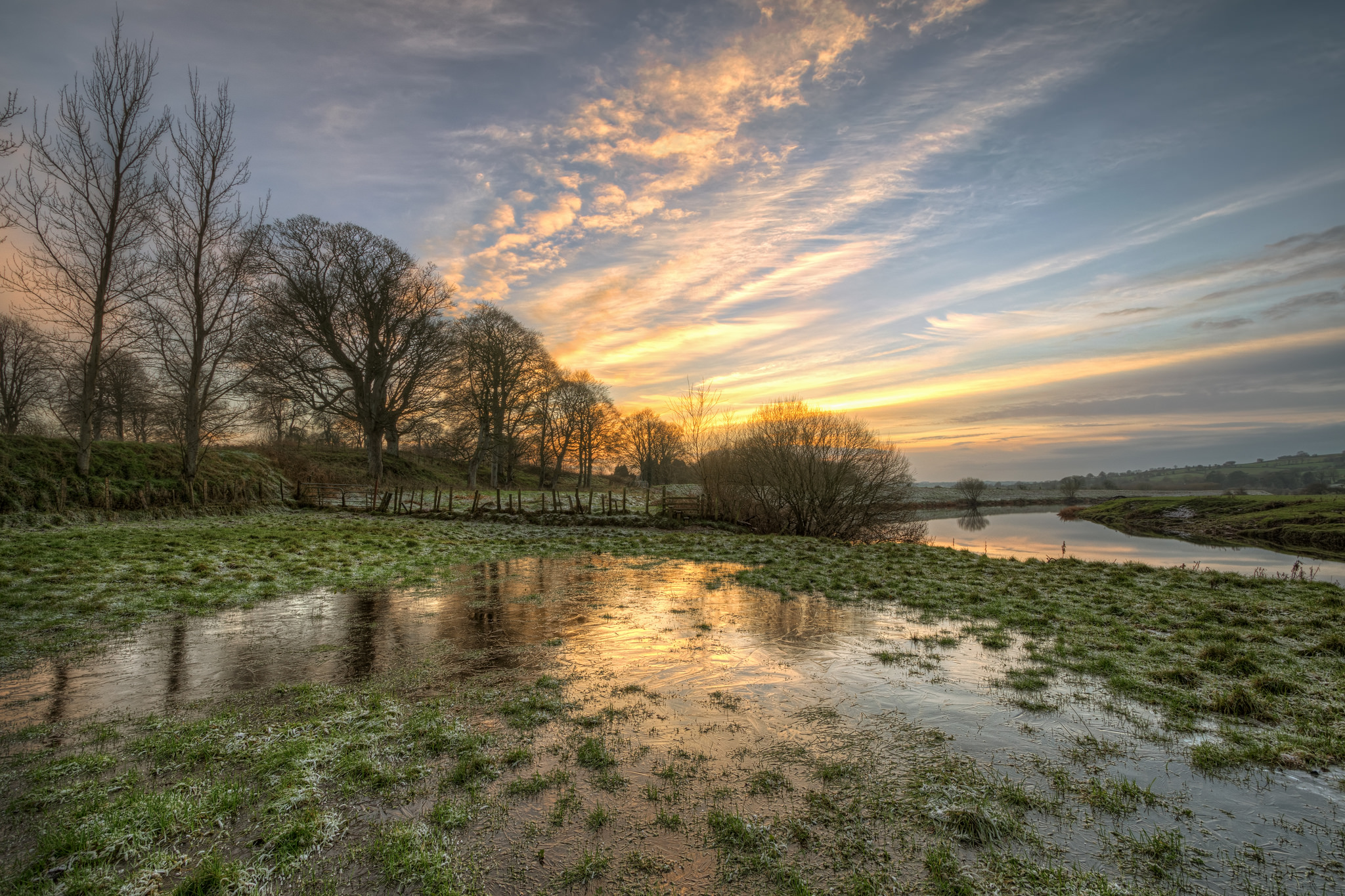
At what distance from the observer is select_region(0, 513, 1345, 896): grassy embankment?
9.56 ft

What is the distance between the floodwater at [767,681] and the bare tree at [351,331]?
20.9 metres

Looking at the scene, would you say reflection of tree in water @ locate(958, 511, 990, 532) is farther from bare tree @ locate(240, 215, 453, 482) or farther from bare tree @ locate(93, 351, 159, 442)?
bare tree @ locate(93, 351, 159, 442)

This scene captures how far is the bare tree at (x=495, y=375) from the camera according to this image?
3388cm

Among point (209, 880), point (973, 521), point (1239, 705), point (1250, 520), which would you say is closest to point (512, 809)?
point (209, 880)

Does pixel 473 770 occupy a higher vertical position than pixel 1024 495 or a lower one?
higher

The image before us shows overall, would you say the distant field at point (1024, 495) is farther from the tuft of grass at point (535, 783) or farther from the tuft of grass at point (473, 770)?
the tuft of grass at point (473, 770)

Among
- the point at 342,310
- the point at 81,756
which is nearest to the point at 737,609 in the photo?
the point at 81,756

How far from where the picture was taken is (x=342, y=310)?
2664 centimetres

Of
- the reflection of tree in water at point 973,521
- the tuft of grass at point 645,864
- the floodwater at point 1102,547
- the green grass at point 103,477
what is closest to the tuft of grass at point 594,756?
the tuft of grass at point 645,864

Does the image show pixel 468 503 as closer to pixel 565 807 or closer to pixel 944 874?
pixel 565 807

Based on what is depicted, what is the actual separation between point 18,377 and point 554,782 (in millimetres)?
50761

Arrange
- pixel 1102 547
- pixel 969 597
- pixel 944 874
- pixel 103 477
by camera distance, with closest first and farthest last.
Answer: pixel 944 874, pixel 969 597, pixel 103 477, pixel 1102 547

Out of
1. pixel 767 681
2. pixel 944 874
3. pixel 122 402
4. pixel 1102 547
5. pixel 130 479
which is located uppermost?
pixel 122 402

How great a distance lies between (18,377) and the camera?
→ 3325 centimetres
